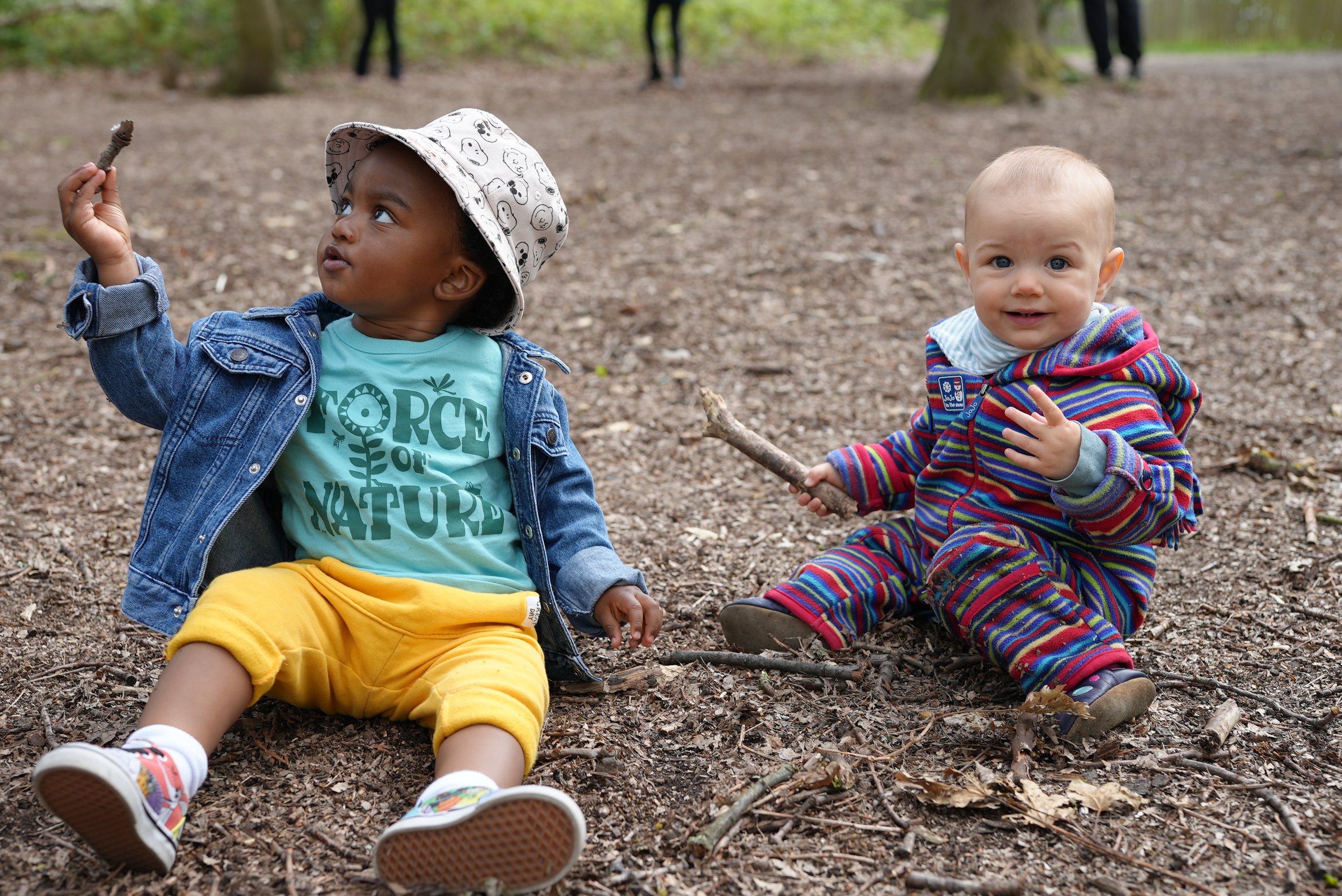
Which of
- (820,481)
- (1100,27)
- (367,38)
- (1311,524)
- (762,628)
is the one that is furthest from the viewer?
(367,38)

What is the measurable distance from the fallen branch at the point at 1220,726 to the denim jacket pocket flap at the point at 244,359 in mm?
1942

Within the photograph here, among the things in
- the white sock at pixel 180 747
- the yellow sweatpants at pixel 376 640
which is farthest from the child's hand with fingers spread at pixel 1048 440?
the white sock at pixel 180 747

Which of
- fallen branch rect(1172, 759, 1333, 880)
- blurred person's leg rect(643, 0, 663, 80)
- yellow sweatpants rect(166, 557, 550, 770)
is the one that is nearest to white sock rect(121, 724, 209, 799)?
yellow sweatpants rect(166, 557, 550, 770)

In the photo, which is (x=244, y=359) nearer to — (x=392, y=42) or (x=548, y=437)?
(x=548, y=437)

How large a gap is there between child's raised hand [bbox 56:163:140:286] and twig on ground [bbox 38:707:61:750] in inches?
35.4

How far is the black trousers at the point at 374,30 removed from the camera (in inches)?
488

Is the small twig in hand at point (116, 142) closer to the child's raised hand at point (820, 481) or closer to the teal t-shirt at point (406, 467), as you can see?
the teal t-shirt at point (406, 467)

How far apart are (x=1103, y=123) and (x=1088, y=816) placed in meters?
8.06

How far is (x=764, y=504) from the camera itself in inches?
140

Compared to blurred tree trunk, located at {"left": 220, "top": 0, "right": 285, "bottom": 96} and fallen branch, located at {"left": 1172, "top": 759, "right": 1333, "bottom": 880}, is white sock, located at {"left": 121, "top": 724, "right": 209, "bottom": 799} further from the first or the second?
blurred tree trunk, located at {"left": 220, "top": 0, "right": 285, "bottom": 96}

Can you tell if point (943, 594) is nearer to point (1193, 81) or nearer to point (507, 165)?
point (507, 165)

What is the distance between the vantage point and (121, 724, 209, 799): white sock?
6.22 ft

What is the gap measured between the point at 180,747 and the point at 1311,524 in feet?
9.56

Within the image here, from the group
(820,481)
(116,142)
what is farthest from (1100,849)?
(116,142)
